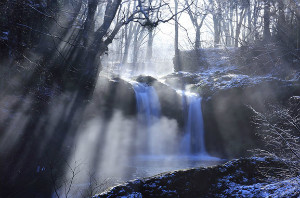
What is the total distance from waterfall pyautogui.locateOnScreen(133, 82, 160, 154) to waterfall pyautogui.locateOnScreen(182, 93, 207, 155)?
1.98 metres

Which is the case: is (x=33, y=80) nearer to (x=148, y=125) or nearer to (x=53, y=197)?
(x=53, y=197)

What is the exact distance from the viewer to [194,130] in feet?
46.5

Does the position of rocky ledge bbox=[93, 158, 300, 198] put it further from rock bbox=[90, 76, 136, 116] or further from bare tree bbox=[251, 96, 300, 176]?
rock bbox=[90, 76, 136, 116]

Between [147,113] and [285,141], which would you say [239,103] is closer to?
[147,113]

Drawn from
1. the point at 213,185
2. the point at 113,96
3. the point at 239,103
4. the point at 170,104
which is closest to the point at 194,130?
the point at 170,104

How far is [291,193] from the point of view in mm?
2357

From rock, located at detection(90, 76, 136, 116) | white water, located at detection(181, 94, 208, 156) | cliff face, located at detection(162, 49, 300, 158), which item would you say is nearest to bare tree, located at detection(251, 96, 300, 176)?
cliff face, located at detection(162, 49, 300, 158)

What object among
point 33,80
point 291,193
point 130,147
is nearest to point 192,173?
point 291,193

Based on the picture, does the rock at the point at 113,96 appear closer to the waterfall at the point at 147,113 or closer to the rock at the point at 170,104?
the waterfall at the point at 147,113

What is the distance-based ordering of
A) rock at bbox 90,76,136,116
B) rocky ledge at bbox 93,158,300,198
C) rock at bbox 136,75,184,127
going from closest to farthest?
rocky ledge at bbox 93,158,300,198
rock at bbox 90,76,136,116
rock at bbox 136,75,184,127

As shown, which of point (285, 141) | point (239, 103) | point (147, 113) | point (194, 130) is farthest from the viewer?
point (194, 130)

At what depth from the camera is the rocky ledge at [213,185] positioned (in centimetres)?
255

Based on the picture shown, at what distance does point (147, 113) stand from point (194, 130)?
3119 mm

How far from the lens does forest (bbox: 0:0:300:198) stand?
3.21 m
